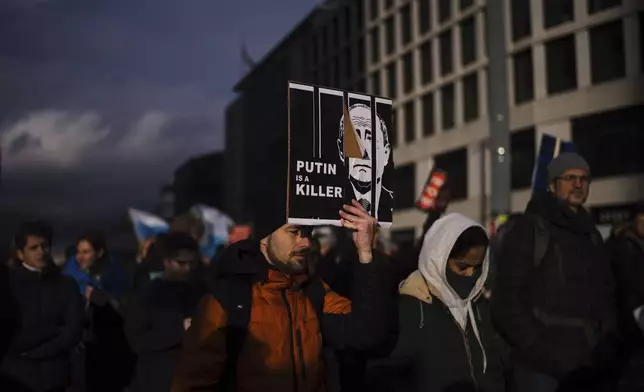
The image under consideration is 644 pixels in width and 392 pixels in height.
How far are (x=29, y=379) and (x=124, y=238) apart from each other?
13.4 m

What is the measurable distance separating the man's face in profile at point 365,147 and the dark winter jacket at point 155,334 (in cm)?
226

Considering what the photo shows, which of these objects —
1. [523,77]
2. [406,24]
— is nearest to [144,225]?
[523,77]

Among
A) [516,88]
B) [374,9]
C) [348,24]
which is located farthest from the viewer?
[348,24]

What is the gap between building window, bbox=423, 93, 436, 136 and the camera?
36.8 meters

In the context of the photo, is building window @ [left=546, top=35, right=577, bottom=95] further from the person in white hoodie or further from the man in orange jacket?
the man in orange jacket

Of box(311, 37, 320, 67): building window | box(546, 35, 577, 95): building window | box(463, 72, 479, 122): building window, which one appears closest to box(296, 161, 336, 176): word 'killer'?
box(546, 35, 577, 95): building window

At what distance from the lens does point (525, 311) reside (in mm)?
3938

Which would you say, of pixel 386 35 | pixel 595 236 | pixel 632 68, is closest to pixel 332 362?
pixel 595 236

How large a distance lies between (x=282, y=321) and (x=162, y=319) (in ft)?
7.79

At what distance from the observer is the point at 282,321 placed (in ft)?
9.45

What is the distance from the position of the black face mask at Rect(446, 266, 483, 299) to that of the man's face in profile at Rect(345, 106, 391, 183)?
2.40ft

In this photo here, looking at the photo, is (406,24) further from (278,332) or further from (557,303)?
(278,332)

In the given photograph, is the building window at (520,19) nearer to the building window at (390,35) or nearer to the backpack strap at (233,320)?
the building window at (390,35)

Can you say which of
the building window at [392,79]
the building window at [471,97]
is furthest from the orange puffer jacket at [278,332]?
the building window at [392,79]
